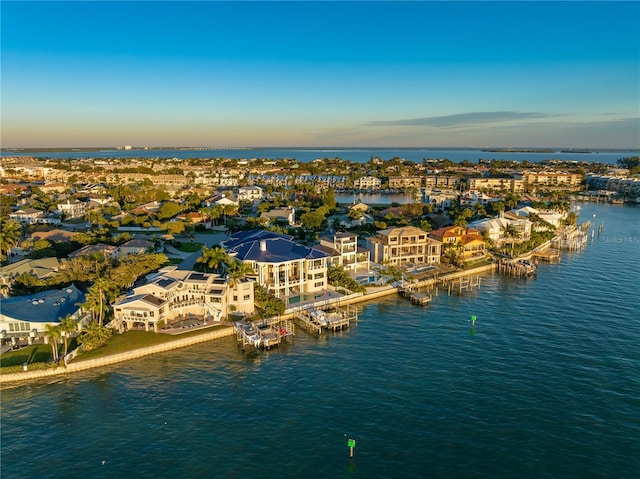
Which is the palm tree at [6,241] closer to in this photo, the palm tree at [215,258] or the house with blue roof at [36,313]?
the house with blue roof at [36,313]

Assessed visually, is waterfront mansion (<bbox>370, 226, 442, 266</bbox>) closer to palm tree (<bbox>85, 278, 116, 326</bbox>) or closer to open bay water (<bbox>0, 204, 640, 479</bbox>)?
open bay water (<bbox>0, 204, 640, 479</bbox>)

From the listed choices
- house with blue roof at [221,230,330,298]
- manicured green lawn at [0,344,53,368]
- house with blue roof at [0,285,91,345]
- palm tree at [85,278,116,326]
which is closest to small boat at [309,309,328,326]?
house with blue roof at [221,230,330,298]

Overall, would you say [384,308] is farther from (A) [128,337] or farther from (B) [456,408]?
(A) [128,337]

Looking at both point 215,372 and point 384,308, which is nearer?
point 215,372

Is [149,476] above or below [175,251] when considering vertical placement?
below

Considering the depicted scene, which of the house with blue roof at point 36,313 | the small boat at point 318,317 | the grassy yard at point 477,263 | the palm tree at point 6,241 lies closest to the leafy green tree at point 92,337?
the house with blue roof at point 36,313

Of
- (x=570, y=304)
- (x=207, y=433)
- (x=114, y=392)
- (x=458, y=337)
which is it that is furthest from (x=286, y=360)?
(x=570, y=304)
